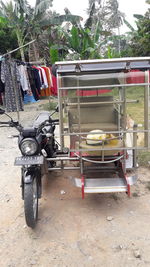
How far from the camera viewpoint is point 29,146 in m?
2.48

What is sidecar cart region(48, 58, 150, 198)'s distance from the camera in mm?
2439

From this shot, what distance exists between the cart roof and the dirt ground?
63.7 inches

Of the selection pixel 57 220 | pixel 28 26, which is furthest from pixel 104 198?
pixel 28 26

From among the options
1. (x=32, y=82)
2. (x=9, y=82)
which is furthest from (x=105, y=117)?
(x=32, y=82)

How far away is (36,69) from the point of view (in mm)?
7977

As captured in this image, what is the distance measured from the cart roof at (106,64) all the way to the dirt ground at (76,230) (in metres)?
1.62

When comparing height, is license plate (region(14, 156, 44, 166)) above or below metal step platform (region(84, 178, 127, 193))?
above

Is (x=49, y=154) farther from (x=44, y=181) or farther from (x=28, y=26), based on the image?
(x=28, y=26)

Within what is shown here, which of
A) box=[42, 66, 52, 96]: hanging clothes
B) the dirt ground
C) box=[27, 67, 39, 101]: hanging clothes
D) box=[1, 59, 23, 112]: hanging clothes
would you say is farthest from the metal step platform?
box=[42, 66, 52, 96]: hanging clothes

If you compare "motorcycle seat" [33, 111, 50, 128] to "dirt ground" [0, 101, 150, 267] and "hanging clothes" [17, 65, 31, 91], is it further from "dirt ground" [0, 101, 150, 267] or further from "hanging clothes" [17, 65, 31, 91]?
"hanging clothes" [17, 65, 31, 91]

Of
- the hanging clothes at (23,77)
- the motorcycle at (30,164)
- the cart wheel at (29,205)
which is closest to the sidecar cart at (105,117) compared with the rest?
the motorcycle at (30,164)

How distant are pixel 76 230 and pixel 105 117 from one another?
1.68 meters

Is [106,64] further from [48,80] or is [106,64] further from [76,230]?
[48,80]

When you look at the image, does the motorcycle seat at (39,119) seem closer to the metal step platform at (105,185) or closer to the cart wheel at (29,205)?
the cart wheel at (29,205)
